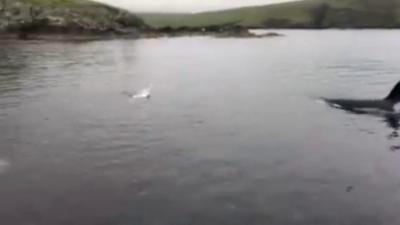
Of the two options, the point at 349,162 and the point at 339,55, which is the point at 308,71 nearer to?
the point at 339,55

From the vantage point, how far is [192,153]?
36438 millimetres

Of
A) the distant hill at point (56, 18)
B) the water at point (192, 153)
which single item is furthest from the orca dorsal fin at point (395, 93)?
the distant hill at point (56, 18)

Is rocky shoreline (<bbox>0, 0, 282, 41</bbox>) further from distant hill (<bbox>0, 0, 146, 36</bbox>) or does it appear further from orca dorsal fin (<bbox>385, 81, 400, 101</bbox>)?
orca dorsal fin (<bbox>385, 81, 400, 101</bbox>)

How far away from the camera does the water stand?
87.8 feet

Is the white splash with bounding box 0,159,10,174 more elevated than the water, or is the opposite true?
the white splash with bounding box 0,159,10,174

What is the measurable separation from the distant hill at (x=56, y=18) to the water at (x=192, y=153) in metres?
84.4

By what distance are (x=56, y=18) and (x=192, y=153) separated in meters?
132

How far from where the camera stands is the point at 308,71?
8794 centimetres

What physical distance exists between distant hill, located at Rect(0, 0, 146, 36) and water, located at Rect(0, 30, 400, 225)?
84386 mm

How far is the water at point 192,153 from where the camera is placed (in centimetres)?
2677

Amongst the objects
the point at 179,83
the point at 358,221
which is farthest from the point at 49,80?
the point at 358,221

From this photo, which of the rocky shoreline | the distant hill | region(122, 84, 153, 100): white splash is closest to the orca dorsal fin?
region(122, 84, 153, 100): white splash

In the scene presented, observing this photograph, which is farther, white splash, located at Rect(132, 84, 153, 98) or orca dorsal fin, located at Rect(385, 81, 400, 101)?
white splash, located at Rect(132, 84, 153, 98)

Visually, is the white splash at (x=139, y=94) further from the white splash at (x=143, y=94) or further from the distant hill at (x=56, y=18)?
the distant hill at (x=56, y=18)
